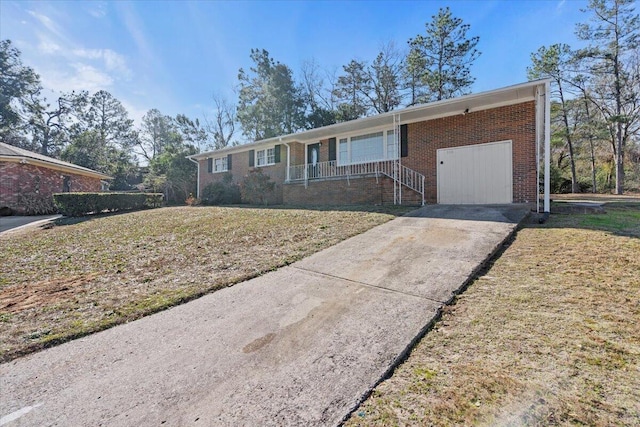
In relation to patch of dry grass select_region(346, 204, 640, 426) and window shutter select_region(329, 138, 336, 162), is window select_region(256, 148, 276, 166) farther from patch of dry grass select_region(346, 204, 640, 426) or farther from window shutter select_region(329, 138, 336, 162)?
patch of dry grass select_region(346, 204, 640, 426)

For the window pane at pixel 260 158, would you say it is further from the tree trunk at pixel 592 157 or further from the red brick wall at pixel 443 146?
the tree trunk at pixel 592 157

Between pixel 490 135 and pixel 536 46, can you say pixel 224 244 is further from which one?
pixel 536 46

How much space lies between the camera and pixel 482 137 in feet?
29.7

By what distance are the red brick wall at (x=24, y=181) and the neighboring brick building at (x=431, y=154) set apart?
492 inches

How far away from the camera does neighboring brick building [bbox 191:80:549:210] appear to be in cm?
838

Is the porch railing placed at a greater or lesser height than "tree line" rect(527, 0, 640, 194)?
lesser

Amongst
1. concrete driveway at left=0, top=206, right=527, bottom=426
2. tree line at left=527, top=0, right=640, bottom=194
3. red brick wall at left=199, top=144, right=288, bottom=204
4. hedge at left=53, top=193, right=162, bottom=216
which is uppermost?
tree line at left=527, top=0, right=640, bottom=194

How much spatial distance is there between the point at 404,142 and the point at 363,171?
75.7 inches

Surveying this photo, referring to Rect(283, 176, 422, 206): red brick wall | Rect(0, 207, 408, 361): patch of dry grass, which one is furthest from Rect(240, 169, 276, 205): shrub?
Rect(0, 207, 408, 361): patch of dry grass

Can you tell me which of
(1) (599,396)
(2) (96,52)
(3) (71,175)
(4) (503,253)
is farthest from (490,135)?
(3) (71,175)

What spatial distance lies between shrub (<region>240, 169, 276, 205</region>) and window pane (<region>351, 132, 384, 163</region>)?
397 centimetres

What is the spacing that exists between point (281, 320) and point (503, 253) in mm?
3561

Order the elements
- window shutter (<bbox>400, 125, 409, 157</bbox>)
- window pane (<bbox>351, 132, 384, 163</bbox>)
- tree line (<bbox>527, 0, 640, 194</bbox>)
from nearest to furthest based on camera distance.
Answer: window shutter (<bbox>400, 125, 409, 157</bbox>) < window pane (<bbox>351, 132, 384, 163</bbox>) < tree line (<bbox>527, 0, 640, 194</bbox>)

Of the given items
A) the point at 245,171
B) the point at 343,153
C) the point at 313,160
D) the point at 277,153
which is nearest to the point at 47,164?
the point at 245,171
